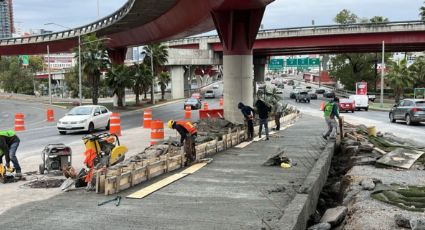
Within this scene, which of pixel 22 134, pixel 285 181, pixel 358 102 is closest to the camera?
pixel 285 181

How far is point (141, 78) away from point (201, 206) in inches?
2224

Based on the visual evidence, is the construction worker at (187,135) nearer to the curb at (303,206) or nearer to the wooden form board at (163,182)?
the wooden form board at (163,182)

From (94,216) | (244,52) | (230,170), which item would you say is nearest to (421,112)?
(244,52)

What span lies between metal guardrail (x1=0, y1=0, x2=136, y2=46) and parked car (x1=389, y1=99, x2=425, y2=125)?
A: 1854 cm

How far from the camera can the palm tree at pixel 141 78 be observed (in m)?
63.2

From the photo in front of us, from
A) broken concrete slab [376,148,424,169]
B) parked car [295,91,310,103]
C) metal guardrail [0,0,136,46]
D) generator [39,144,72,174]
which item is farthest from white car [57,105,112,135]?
parked car [295,91,310,103]

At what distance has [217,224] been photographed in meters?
7.18

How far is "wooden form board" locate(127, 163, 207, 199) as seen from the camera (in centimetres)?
912

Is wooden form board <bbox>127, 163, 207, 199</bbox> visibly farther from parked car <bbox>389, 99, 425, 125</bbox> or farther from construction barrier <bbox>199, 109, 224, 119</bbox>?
parked car <bbox>389, 99, 425, 125</bbox>

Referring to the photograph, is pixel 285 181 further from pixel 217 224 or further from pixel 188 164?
pixel 217 224

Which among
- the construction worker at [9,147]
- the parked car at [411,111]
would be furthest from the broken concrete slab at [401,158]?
the parked car at [411,111]

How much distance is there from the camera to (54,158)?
12.4 m

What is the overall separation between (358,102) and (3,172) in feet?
149

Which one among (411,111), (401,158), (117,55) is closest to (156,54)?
(117,55)
